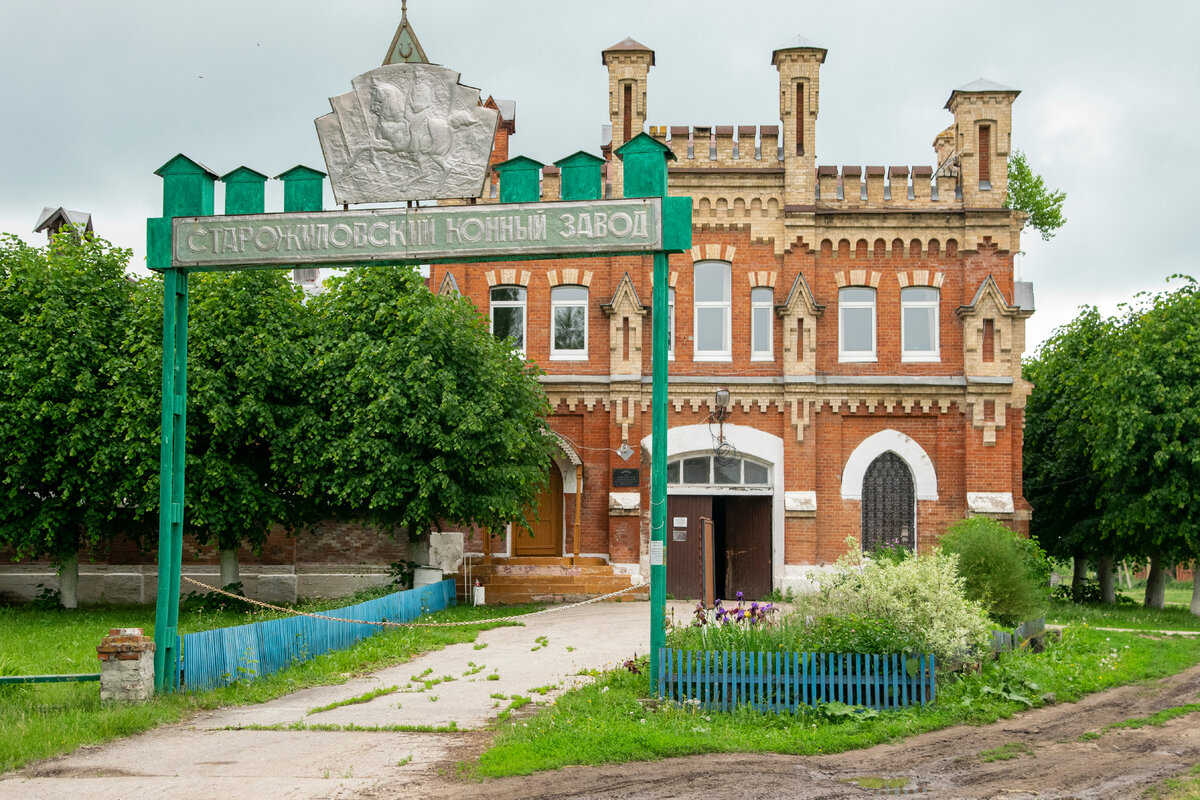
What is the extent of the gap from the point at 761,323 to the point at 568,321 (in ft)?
14.2

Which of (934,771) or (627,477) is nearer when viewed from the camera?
(934,771)

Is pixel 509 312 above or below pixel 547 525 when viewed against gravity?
above

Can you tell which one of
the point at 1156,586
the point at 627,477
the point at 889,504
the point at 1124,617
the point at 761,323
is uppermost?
the point at 761,323

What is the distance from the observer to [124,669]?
11.5 meters

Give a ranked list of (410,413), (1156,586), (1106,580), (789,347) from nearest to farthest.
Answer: (410,413)
(789,347)
(1156,586)
(1106,580)

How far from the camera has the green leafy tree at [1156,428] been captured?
A: 22094mm

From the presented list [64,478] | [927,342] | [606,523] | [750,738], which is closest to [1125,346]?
[927,342]

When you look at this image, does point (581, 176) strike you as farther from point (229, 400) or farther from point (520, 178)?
point (229, 400)

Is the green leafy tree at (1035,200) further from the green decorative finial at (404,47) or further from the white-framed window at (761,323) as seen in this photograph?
the green decorative finial at (404,47)

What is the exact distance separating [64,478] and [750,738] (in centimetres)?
1583

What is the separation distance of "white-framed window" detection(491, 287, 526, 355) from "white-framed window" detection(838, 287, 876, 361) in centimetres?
715

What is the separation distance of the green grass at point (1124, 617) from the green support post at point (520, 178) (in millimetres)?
12998

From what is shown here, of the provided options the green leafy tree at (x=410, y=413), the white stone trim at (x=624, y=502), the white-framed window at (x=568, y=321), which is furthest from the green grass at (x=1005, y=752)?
the white-framed window at (x=568, y=321)

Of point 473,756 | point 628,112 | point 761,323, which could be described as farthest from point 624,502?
point 473,756
